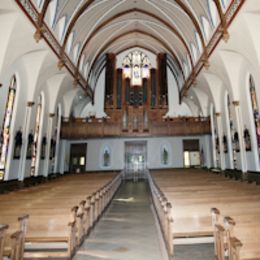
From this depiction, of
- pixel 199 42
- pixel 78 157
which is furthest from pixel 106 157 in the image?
pixel 199 42

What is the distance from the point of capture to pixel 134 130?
17297 mm

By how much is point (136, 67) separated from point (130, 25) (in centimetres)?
488

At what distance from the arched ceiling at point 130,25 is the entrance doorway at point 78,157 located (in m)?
6.89

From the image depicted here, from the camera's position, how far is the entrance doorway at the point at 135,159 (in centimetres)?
1903

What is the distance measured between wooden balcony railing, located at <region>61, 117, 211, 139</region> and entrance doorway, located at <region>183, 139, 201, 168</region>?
7.86ft

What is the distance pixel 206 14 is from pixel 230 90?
4.22m

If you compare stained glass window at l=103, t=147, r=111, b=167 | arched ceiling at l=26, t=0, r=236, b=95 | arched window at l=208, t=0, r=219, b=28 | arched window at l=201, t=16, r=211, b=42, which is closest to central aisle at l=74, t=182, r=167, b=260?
arched ceiling at l=26, t=0, r=236, b=95

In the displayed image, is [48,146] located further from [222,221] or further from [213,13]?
[222,221]

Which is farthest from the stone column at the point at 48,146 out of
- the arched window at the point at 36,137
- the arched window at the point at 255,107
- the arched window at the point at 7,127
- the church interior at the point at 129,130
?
the arched window at the point at 255,107

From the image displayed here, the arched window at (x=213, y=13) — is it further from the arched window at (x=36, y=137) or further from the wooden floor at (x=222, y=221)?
the arched window at (x=36, y=137)

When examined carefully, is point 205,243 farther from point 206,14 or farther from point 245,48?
point 206,14

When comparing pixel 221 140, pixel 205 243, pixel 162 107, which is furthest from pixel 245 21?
pixel 162 107

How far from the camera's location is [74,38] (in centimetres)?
1265

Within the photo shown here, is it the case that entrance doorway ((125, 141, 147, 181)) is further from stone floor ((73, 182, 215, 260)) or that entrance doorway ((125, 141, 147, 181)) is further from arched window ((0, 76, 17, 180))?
stone floor ((73, 182, 215, 260))
